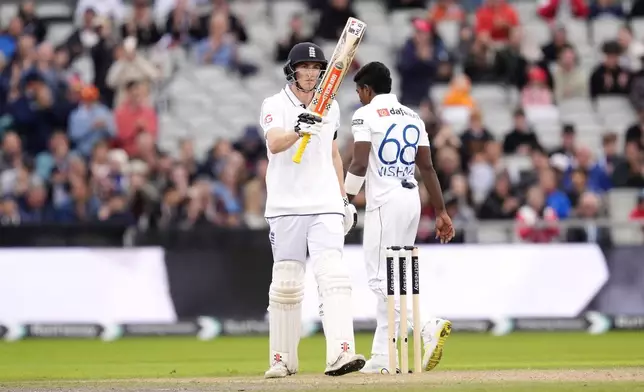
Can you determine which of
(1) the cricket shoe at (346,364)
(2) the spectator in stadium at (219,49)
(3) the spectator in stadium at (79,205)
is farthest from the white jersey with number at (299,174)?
(2) the spectator in stadium at (219,49)

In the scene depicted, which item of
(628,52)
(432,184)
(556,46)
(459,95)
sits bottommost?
(432,184)

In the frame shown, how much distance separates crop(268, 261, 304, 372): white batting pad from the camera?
1159 centimetres

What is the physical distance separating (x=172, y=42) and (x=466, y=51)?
4.73m

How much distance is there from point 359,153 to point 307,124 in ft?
4.43

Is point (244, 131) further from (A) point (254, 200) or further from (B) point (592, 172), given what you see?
(B) point (592, 172)

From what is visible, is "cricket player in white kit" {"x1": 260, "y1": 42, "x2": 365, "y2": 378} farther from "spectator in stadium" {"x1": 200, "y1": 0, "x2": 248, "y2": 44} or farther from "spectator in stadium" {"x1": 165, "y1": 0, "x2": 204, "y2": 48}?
"spectator in stadium" {"x1": 165, "y1": 0, "x2": 204, "y2": 48}

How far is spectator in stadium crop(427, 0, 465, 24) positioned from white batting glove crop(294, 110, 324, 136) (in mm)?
13545

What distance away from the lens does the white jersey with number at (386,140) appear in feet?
40.8

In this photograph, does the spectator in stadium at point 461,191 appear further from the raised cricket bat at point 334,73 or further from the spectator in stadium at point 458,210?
the raised cricket bat at point 334,73

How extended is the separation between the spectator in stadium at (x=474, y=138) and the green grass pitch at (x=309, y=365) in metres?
3.53

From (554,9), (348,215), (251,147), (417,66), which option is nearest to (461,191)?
(251,147)

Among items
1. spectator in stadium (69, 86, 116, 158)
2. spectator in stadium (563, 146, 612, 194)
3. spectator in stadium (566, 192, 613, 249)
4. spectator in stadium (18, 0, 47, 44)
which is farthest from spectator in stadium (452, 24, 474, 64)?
spectator in stadium (18, 0, 47, 44)

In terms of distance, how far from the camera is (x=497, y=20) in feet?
78.1

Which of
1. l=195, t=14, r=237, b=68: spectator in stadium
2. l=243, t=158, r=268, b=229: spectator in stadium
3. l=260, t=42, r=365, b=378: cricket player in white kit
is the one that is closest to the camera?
l=260, t=42, r=365, b=378: cricket player in white kit
